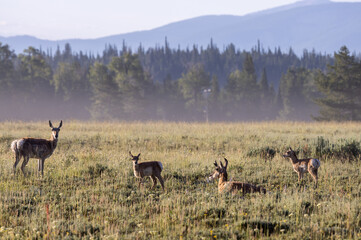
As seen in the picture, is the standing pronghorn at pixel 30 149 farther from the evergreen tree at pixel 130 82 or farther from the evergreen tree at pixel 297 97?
the evergreen tree at pixel 297 97

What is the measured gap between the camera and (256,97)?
7919 cm

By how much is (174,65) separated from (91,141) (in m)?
138

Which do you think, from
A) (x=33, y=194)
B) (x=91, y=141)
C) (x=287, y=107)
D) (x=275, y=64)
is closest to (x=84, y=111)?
(x=287, y=107)

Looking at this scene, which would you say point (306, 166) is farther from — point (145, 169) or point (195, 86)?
point (195, 86)

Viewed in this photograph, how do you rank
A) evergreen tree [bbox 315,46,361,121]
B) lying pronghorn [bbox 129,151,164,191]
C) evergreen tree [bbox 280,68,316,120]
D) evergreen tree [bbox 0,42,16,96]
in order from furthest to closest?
evergreen tree [bbox 280,68,316,120] → evergreen tree [bbox 0,42,16,96] → evergreen tree [bbox 315,46,361,121] → lying pronghorn [bbox 129,151,164,191]

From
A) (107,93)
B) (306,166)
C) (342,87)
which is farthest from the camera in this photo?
(107,93)

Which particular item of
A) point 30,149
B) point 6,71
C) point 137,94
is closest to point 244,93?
point 137,94

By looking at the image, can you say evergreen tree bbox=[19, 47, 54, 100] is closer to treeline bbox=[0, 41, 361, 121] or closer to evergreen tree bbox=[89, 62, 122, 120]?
treeline bbox=[0, 41, 361, 121]

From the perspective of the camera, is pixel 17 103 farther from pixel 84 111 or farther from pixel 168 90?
pixel 168 90

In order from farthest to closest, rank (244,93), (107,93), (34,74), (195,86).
Answer: 1. (195,86)
2. (244,93)
3. (34,74)
4. (107,93)

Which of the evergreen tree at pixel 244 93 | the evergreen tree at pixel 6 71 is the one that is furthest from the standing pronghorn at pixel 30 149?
the evergreen tree at pixel 244 93

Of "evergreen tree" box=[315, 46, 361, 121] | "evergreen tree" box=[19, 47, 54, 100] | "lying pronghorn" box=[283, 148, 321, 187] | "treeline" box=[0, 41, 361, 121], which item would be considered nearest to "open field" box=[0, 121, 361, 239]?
"lying pronghorn" box=[283, 148, 321, 187]

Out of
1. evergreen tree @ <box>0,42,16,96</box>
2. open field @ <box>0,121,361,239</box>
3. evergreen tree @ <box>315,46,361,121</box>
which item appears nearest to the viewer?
open field @ <box>0,121,361,239</box>

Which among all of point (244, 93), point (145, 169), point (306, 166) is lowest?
point (306, 166)
